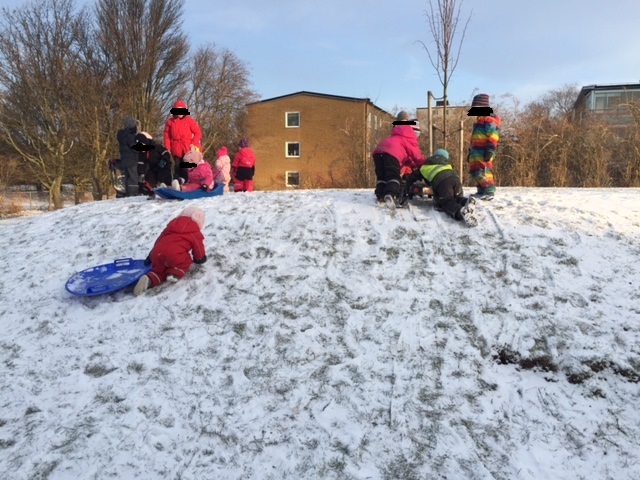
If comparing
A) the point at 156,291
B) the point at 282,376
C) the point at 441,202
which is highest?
the point at 441,202

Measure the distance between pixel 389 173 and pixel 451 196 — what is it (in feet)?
3.36

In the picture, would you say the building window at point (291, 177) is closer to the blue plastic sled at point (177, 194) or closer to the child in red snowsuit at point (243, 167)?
the child in red snowsuit at point (243, 167)

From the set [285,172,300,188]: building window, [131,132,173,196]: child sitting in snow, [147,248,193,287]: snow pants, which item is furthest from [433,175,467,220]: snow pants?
[285,172,300,188]: building window

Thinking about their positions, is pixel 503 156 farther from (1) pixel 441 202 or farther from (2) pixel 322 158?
(2) pixel 322 158

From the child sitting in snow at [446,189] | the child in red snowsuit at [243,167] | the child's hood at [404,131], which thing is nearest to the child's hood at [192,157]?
the child in red snowsuit at [243,167]

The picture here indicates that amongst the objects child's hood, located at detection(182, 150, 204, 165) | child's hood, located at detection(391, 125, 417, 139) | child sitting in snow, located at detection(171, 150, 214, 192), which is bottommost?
child sitting in snow, located at detection(171, 150, 214, 192)

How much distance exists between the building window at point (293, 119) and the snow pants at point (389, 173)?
107ft

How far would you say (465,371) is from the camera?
4055 mm

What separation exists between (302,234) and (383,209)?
4.75ft

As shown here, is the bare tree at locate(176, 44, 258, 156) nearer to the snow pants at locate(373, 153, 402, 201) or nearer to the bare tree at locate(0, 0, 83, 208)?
→ the bare tree at locate(0, 0, 83, 208)

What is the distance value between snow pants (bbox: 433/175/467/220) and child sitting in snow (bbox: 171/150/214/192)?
489 cm

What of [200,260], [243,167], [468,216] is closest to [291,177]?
[243,167]

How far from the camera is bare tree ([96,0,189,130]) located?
2288cm

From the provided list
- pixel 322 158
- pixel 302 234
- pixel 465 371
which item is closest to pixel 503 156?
pixel 302 234
